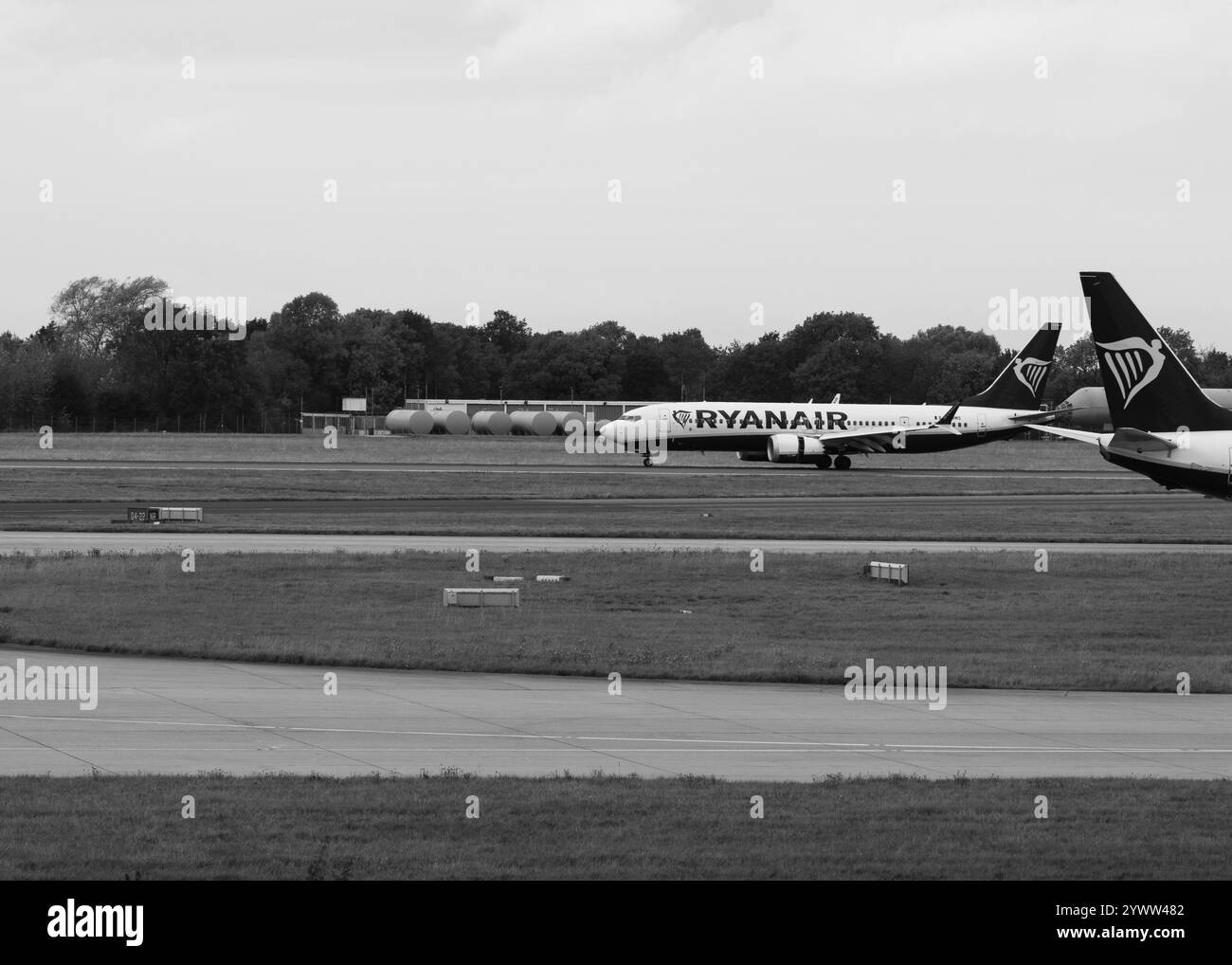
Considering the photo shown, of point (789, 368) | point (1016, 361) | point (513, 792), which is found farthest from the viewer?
point (789, 368)

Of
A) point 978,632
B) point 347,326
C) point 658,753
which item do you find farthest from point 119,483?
point 347,326

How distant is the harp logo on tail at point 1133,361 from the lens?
39.8 meters

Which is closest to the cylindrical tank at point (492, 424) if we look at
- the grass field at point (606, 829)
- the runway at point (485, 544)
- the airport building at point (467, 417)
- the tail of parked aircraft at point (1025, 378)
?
the airport building at point (467, 417)

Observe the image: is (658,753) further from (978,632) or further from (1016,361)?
(1016,361)

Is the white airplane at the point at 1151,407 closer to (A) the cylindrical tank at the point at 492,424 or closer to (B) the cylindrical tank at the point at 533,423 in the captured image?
(B) the cylindrical tank at the point at 533,423

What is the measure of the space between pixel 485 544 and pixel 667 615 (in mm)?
14600

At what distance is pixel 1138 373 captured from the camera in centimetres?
4028

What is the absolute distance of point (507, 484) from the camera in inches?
2817

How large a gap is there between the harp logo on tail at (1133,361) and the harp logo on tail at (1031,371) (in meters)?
57.6

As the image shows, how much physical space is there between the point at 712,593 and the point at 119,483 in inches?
1691

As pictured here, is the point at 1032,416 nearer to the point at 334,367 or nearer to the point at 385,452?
the point at 385,452

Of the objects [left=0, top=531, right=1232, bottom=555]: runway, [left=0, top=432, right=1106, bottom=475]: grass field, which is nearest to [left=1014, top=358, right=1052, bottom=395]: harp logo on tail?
[left=0, top=432, right=1106, bottom=475]: grass field

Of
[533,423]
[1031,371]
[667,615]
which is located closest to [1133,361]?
[667,615]
